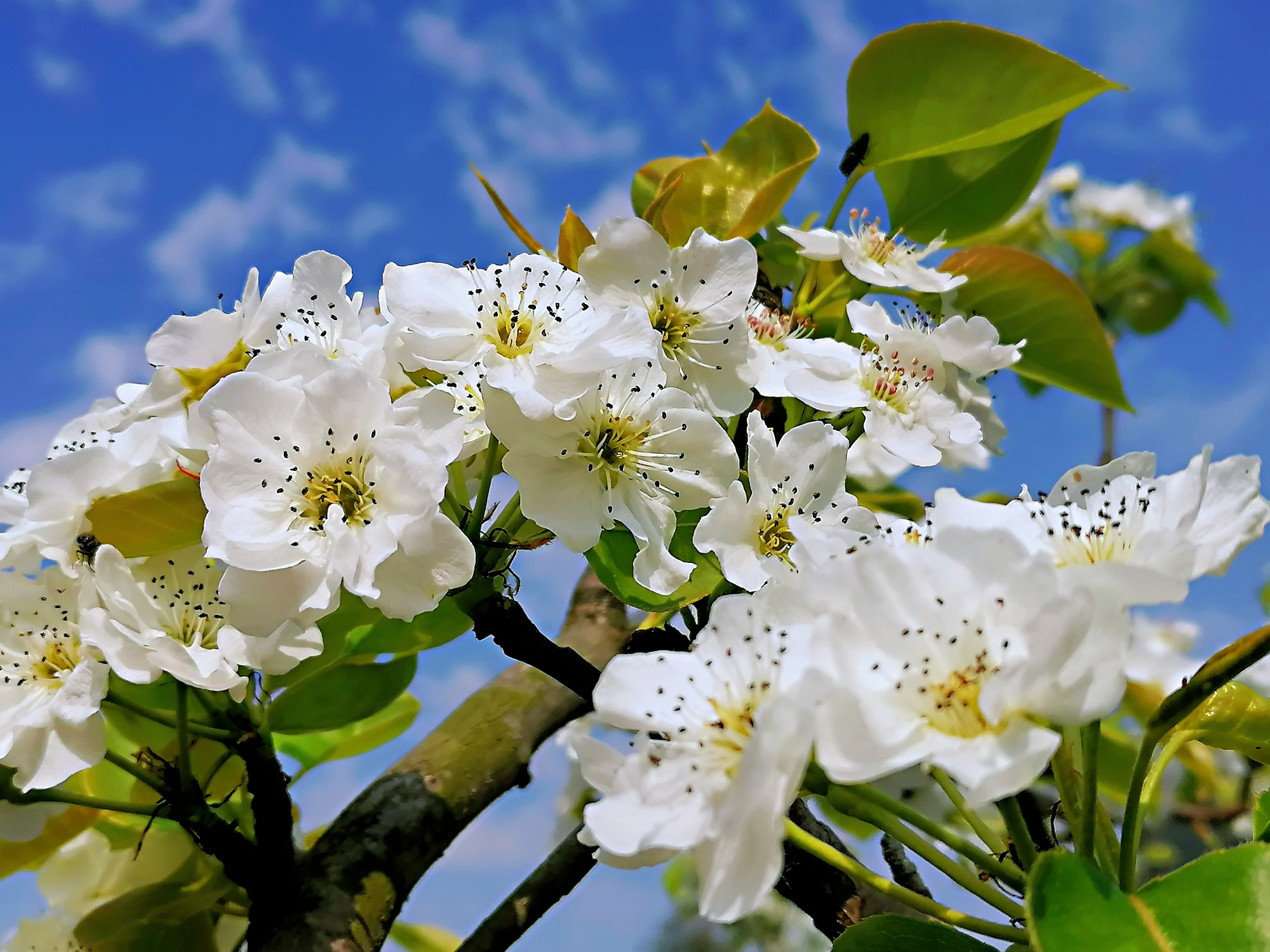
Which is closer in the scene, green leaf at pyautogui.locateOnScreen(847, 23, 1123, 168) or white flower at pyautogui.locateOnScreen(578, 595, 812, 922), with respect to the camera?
white flower at pyautogui.locateOnScreen(578, 595, 812, 922)

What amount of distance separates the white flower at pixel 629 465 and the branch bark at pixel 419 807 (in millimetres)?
530

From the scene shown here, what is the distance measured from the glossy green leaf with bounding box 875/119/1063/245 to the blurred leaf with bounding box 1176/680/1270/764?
1.90 feet

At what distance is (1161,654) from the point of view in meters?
2.46

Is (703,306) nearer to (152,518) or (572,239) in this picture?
(572,239)

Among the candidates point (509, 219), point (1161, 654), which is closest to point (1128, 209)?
point (1161, 654)

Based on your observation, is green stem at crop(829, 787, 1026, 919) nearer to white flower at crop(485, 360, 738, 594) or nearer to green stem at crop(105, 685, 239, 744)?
white flower at crop(485, 360, 738, 594)

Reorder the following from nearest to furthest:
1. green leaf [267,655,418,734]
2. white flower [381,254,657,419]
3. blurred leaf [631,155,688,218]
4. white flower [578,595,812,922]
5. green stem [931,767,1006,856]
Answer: white flower [578,595,812,922], green stem [931,767,1006,856], white flower [381,254,657,419], green leaf [267,655,418,734], blurred leaf [631,155,688,218]

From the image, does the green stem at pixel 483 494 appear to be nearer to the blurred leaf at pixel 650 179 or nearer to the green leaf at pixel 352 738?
the blurred leaf at pixel 650 179

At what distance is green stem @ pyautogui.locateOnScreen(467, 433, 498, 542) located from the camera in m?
0.77

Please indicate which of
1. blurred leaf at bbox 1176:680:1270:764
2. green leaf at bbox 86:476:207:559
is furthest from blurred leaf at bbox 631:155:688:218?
blurred leaf at bbox 1176:680:1270:764

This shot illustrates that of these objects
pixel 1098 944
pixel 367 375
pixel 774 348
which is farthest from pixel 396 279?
pixel 1098 944

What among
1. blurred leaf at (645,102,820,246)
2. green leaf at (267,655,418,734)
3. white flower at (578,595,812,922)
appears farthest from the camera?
green leaf at (267,655,418,734)

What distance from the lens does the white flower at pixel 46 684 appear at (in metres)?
0.80

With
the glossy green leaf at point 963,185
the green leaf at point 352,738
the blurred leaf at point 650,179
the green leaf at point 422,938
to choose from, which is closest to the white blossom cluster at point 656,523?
the glossy green leaf at point 963,185
